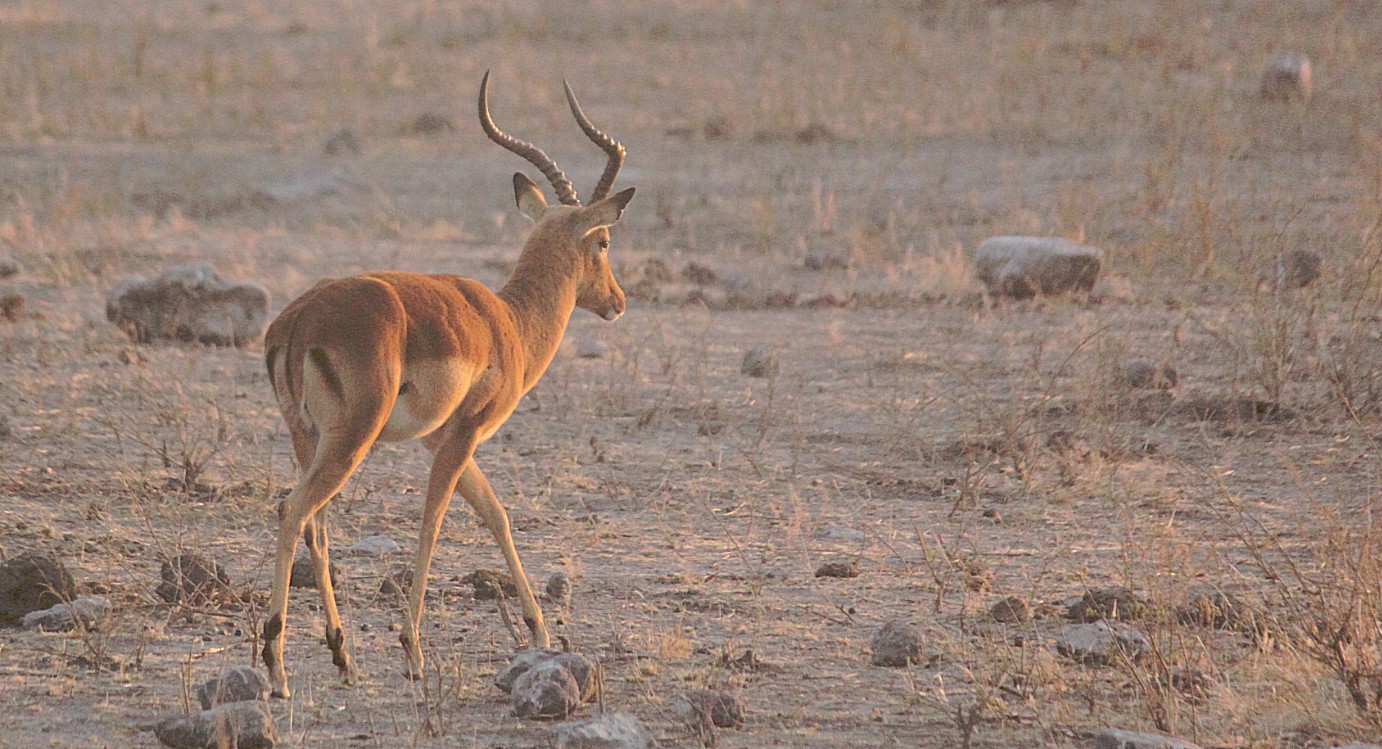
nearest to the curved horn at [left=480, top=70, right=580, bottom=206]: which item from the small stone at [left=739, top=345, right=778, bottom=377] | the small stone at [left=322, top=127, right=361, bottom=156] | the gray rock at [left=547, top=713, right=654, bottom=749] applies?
the gray rock at [left=547, top=713, right=654, bottom=749]

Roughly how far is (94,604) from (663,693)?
1802 mm

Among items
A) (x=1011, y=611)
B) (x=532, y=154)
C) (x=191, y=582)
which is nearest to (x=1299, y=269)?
(x=1011, y=611)

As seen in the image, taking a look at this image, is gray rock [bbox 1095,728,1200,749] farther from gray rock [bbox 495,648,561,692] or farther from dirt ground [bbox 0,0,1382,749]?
gray rock [bbox 495,648,561,692]

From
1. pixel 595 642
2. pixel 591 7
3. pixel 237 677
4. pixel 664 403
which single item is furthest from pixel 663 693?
pixel 591 7

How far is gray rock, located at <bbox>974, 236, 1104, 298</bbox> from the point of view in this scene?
10.3m

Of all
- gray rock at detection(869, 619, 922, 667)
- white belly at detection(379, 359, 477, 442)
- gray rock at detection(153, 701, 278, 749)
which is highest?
white belly at detection(379, 359, 477, 442)

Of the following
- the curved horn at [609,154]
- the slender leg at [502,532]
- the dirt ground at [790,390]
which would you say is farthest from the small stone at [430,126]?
the slender leg at [502,532]

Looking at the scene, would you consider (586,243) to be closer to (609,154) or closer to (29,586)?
(609,154)

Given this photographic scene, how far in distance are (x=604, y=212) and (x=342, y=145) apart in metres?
11.7

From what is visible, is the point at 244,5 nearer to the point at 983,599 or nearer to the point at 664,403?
the point at 664,403

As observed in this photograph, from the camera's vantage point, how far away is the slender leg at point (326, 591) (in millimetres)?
4234

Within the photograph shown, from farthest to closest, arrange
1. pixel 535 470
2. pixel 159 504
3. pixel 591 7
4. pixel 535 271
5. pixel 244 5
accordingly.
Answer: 1. pixel 244 5
2. pixel 591 7
3. pixel 535 470
4. pixel 159 504
5. pixel 535 271

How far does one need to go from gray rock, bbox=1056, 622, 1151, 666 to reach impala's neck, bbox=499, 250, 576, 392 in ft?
5.83

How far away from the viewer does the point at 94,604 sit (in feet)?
15.8
